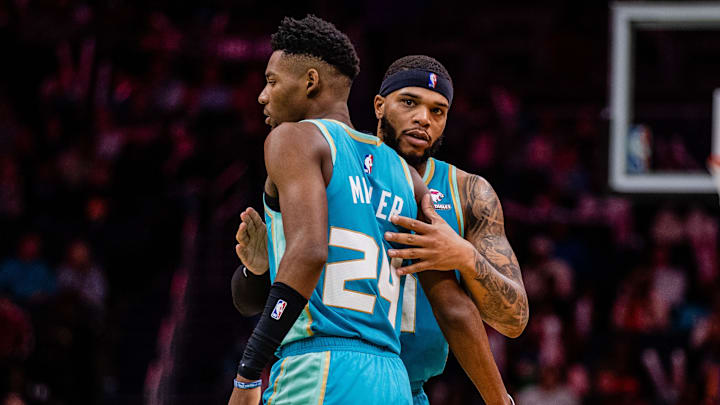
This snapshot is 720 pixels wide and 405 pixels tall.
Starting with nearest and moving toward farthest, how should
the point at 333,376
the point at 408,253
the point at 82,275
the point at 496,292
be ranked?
the point at 333,376 < the point at 408,253 < the point at 496,292 < the point at 82,275

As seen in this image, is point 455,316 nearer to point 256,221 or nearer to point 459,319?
point 459,319

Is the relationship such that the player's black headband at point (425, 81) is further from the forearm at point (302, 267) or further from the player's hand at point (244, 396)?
the player's hand at point (244, 396)

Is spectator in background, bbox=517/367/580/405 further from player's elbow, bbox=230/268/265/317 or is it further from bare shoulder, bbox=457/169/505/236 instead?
player's elbow, bbox=230/268/265/317

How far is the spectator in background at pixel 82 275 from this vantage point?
36.7 ft

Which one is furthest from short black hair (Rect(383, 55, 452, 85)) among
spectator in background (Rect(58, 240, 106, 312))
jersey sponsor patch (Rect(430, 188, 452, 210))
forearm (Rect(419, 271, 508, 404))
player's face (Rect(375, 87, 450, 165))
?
spectator in background (Rect(58, 240, 106, 312))

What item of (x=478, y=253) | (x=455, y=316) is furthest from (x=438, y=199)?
(x=455, y=316)

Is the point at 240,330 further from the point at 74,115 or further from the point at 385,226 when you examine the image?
the point at 385,226

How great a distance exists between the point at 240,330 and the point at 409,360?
6.69 meters

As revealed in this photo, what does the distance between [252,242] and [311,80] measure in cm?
76

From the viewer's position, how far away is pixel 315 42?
11.9 feet

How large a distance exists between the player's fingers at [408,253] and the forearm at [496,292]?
278mm

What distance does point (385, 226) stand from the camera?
11.9 ft

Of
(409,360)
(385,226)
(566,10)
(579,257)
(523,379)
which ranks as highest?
(566,10)

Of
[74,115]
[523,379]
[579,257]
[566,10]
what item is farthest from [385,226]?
[566,10]
